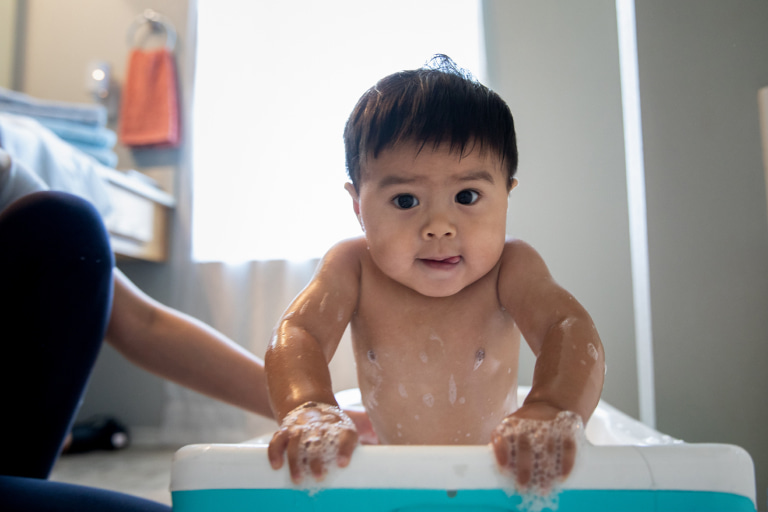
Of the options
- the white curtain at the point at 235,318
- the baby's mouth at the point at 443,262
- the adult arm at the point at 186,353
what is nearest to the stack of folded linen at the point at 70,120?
the white curtain at the point at 235,318

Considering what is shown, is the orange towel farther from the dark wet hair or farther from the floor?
the dark wet hair

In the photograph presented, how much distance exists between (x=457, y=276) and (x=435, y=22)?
5.68 ft

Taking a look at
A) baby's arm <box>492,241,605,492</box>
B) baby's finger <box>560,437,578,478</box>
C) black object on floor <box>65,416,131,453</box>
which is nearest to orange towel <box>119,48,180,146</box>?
black object on floor <box>65,416,131,453</box>

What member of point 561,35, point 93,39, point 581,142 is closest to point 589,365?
point 581,142

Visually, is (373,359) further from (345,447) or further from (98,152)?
(98,152)

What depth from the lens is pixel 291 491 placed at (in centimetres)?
41

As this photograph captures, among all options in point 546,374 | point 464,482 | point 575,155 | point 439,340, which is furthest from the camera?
point 575,155

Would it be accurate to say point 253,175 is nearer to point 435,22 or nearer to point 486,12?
point 435,22

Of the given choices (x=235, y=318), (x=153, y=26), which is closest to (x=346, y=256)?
(x=235, y=318)

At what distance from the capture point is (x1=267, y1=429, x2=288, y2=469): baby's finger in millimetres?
410

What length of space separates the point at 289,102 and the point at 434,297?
1.70 metres

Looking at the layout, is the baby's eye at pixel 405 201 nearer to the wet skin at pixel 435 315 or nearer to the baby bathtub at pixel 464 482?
the wet skin at pixel 435 315

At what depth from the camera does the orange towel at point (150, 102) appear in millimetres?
2318

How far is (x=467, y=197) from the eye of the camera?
69cm
